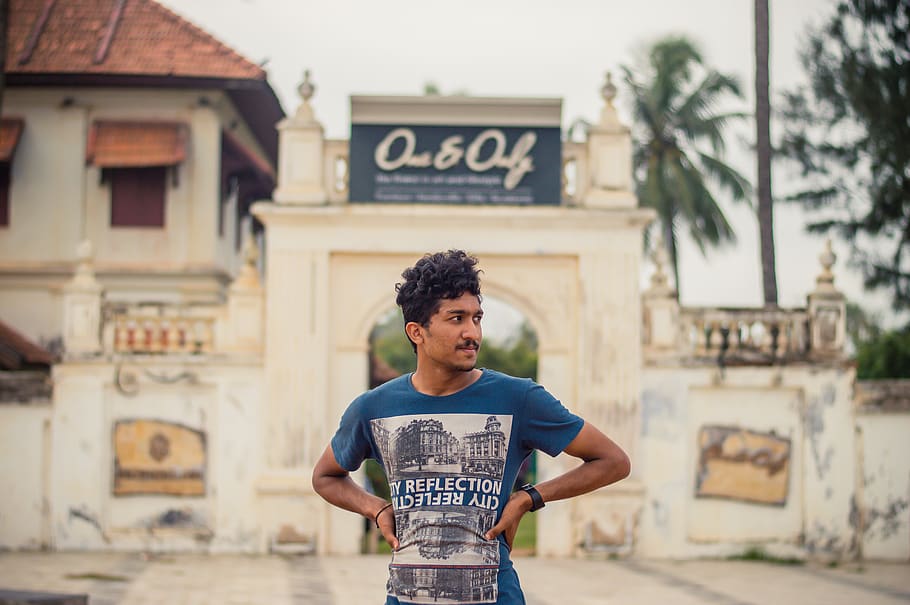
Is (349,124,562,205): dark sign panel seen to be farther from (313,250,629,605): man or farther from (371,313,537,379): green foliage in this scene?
(371,313,537,379): green foliage

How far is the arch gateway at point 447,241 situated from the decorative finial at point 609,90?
3cm

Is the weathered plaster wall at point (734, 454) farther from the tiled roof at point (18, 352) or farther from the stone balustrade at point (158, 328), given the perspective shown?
the tiled roof at point (18, 352)

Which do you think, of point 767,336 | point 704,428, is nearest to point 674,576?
point 704,428

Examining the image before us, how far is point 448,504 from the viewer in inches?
155

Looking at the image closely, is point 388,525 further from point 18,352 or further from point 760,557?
point 18,352

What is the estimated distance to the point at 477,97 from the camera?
651 inches

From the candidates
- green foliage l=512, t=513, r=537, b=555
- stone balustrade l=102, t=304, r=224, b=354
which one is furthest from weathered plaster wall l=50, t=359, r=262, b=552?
green foliage l=512, t=513, r=537, b=555

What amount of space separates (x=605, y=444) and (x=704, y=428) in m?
13.2

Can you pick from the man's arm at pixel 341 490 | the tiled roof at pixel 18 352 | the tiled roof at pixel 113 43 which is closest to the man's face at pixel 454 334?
the man's arm at pixel 341 490

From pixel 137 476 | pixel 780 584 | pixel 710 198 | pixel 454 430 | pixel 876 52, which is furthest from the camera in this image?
pixel 710 198

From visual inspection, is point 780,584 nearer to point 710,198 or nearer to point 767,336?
point 767,336

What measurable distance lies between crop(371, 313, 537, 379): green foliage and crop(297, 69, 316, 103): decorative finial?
14.0 meters

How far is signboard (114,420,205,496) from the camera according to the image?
1644 centimetres

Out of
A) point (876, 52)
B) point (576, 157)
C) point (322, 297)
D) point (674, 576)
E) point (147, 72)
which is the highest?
point (876, 52)
